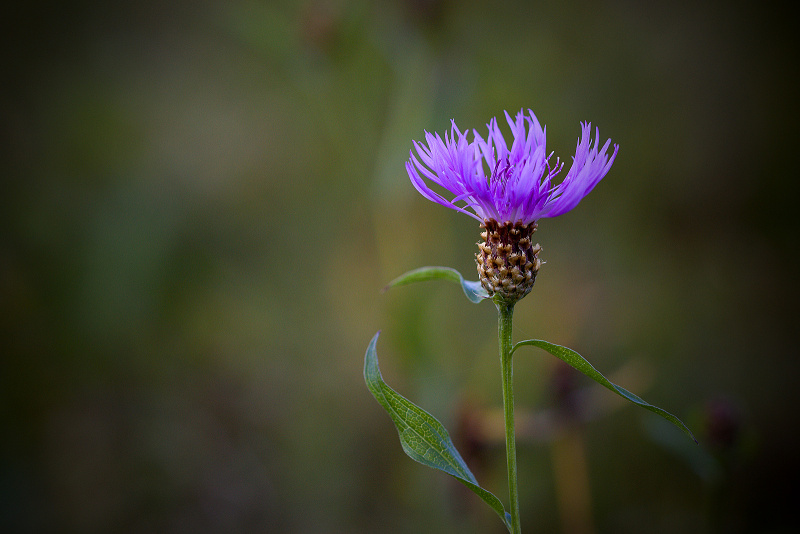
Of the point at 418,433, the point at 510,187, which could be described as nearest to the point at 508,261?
the point at 510,187

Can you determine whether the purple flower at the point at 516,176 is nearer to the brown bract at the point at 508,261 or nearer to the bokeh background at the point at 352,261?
the brown bract at the point at 508,261

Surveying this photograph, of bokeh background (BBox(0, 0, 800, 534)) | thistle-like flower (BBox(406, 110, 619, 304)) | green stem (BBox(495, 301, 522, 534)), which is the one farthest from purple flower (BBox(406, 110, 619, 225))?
bokeh background (BBox(0, 0, 800, 534))

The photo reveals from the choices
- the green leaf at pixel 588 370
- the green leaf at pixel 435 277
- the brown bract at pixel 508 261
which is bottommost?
the green leaf at pixel 588 370

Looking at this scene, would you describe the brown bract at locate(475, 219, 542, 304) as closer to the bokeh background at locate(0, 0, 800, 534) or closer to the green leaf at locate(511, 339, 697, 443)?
the green leaf at locate(511, 339, 697, 443)

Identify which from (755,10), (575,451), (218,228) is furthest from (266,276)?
(755,10)

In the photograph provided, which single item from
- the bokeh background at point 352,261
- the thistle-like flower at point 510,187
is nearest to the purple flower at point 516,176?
the thistle-like flower at point 510,187

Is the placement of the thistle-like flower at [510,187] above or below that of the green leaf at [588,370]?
above

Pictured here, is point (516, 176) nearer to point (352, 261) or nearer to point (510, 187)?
point (510, 187)
